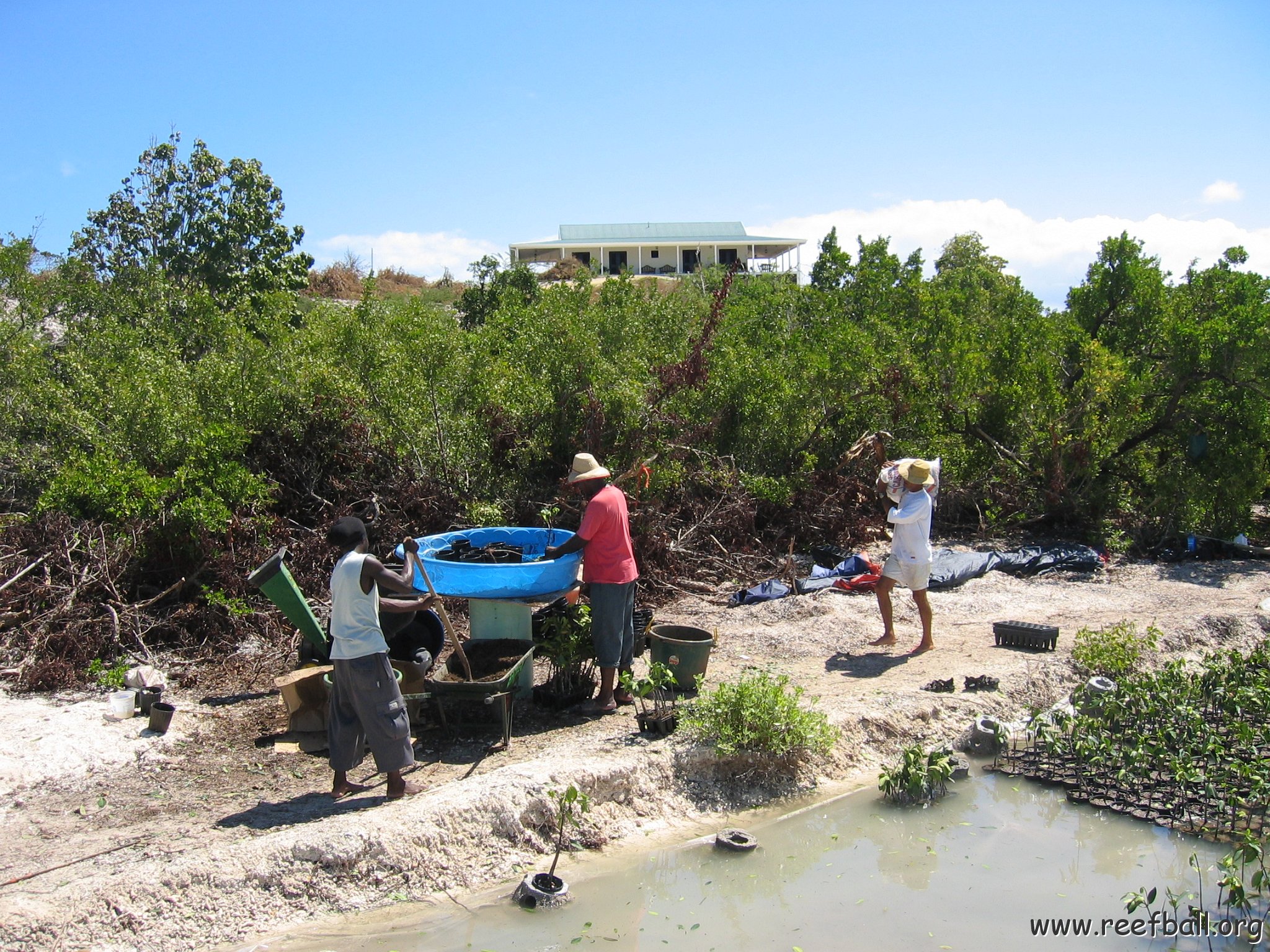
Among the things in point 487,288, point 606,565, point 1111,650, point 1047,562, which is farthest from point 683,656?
point 487,288

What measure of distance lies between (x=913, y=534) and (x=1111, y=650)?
1.70 metres

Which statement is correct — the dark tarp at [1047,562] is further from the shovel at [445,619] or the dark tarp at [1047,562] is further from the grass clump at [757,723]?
the shovel at [445,619]

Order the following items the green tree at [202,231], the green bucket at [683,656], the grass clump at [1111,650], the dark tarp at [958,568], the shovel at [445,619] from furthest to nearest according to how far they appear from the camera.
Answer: the green tree at [202,231], the dark tarp at [958,568], the grass clump at [1111,650], the green bucket at [683,656], the shovel at [445,619]

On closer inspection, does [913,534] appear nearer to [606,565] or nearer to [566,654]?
[606,565]

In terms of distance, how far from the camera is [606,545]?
5.85 metres

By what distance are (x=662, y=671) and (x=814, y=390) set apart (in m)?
6.42

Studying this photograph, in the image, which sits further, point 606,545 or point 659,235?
point 659,235

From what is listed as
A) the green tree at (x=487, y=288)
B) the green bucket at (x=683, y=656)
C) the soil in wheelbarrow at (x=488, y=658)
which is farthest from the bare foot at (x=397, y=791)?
the green tree at (x=487, y=288)

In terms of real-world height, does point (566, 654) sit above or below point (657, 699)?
above

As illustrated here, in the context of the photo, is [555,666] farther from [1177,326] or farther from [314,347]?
[1177,326]

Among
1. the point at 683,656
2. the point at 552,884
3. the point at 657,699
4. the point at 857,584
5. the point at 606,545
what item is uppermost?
the point at 606,545

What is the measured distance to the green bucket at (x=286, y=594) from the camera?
5527 mm

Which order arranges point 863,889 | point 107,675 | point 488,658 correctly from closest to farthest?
point 863,889 → point 488,658 → point 107,675

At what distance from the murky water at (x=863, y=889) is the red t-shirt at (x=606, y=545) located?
66.3 inches
